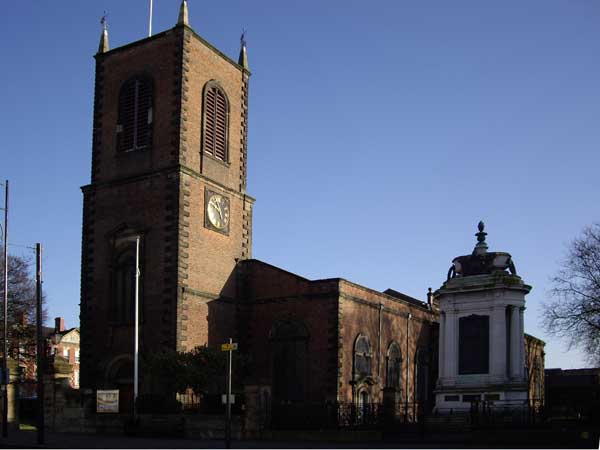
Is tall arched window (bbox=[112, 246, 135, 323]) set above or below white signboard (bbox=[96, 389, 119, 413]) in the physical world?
above

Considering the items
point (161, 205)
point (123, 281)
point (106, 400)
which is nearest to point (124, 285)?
point (123, 281)

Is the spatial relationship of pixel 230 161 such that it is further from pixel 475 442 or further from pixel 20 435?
pixel 475 442

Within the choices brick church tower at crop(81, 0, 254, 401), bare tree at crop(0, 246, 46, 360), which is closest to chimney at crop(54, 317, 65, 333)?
bare tree at crop(0, 246, 46, 360)

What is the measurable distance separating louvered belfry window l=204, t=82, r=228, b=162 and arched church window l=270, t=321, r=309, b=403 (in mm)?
10114

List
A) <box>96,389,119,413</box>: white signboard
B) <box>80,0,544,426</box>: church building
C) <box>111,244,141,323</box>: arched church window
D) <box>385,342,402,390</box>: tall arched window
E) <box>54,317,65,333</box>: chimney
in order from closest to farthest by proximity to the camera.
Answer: <box>96,389,119,413</box>: white signboard, <box>80,0,544,426</box>: church building, <box>111,244,141,323</box>: arched church window, <box>385,342,402,390</box>: tall arched window, <box>54,317,65,333</box>: chimney

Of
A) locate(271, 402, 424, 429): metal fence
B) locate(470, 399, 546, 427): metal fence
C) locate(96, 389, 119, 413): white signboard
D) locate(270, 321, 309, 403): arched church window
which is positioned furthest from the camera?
locate(270, 321, 309, 403): arched church window

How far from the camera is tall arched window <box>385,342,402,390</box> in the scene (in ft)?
165

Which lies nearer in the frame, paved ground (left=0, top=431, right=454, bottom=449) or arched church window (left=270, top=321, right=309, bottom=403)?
paved ground (left=0, top=431, right=454, bottom=449)

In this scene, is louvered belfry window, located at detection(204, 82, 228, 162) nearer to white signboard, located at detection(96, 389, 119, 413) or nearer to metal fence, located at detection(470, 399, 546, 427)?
white signboard, located at detection(96, 389, 119, 413)

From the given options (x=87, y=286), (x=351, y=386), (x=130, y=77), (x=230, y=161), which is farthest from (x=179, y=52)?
(x=351, y=386)

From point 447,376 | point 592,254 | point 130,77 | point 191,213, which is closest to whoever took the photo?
point 447,376

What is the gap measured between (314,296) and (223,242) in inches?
226

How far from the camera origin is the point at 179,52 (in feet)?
144

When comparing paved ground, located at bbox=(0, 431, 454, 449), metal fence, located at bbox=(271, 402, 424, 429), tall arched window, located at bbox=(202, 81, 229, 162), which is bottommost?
paved ground, located at bbox=(0, 431, 454, 449)
